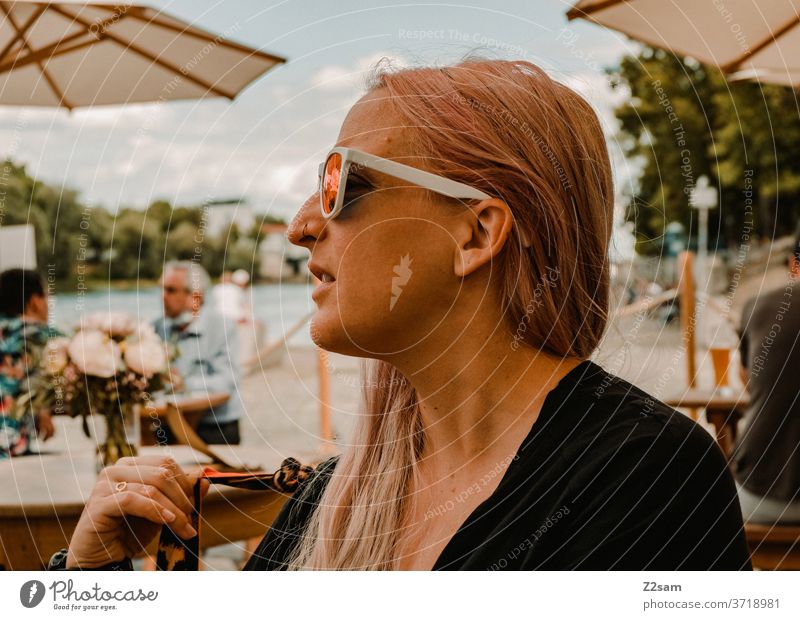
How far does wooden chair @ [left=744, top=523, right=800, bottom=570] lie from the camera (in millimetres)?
2092

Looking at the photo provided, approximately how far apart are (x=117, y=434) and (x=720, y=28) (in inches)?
81.5

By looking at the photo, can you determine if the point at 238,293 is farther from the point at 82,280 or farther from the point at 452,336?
the point at 452,336

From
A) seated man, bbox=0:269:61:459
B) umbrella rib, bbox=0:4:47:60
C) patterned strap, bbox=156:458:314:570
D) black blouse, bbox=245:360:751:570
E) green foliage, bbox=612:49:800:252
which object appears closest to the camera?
black blouse, bbox=245:360:751:570

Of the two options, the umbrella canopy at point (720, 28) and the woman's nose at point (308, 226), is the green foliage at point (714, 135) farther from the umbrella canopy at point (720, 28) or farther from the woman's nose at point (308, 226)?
the woman's nose at point (308, 226)

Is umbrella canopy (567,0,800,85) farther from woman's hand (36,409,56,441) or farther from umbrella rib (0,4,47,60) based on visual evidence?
woman's hand (36,409,56,441)

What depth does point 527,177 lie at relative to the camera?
1031 millimetres

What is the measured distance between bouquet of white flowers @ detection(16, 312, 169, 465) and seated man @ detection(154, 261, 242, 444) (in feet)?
2.97

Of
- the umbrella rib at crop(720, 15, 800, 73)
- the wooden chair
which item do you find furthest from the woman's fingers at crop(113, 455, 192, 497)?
the umbrella rib at crop(720, 15, 800, 73)

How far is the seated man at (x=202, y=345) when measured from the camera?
3574 millimetres

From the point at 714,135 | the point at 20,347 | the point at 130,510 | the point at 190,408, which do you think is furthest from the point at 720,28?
the point at 714,135

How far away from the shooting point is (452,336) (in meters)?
1.06

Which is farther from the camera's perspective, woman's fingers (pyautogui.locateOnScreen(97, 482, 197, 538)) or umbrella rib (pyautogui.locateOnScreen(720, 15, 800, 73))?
umbrella rib (pyautogui.locateOnScreen(720, 15, 800, 73))

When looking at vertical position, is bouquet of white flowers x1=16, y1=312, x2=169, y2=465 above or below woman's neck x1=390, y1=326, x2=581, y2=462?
below
